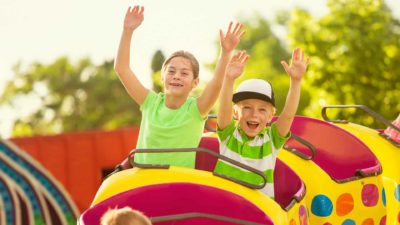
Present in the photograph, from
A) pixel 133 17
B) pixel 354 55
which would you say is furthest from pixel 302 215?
pixel 354 55

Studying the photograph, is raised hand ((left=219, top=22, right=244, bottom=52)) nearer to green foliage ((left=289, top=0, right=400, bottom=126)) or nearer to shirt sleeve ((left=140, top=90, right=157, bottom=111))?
shirt sleeve ((left=140, top=90, right=157, bottom=111))

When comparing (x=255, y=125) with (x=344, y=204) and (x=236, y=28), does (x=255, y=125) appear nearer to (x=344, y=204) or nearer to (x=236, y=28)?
(x=236, y=28)

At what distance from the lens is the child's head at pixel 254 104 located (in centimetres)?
374

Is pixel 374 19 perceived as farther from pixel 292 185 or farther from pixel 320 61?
pixel 292 185

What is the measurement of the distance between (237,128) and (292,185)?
1.68ft

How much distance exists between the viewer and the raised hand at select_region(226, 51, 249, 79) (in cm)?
355

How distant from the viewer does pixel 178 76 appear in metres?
3.78

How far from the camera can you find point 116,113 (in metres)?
39.8

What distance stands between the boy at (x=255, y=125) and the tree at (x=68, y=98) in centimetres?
3471

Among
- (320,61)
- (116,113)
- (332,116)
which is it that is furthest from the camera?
(116,113)

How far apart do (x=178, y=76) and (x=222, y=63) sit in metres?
0.21

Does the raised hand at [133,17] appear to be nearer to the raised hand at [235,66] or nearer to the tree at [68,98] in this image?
the raised hand at [235,66]

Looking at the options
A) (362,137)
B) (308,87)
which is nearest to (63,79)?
(308,87)

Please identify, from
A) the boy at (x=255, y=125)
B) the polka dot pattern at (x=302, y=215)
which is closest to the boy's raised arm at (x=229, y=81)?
the boy at (x=255, y=125)
